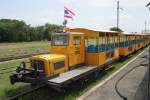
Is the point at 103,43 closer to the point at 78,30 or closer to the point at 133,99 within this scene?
the point at 78,30

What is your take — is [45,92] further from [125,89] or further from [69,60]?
[125,89]

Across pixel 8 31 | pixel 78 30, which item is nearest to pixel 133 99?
pixel 78 30

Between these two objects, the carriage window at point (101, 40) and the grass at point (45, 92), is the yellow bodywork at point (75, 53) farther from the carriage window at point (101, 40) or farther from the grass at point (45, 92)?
the grass at point (45, 92)

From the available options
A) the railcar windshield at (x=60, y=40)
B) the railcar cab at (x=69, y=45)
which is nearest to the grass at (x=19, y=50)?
the railcar windshield at (x=60, y=40)

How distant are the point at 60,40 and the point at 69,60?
108 centimetres

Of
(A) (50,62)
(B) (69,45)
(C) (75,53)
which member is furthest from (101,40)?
(A) (50,62)

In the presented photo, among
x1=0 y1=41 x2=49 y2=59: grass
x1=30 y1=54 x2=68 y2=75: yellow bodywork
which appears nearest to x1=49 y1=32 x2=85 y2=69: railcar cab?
x1=30 y1=54 x2=68 y2=75: yellow bodywork

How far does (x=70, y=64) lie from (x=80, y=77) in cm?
101

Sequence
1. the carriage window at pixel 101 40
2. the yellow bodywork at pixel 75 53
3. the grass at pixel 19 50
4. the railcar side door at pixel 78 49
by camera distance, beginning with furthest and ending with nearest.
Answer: the grass at pixel 19 50, the carriage window at pixel 101 40, the railcar side door at pixel 78 49, the yellow bodywork at pixel 75 53

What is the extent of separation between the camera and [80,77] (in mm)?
9992

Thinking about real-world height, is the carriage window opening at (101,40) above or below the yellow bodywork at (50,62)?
above

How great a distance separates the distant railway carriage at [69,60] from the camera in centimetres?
895

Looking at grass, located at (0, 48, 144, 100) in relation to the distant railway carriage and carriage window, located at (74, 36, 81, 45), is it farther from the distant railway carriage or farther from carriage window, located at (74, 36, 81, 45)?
carriage window, located at (74, 36, 81, 45)

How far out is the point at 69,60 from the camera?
1062 centimetres
